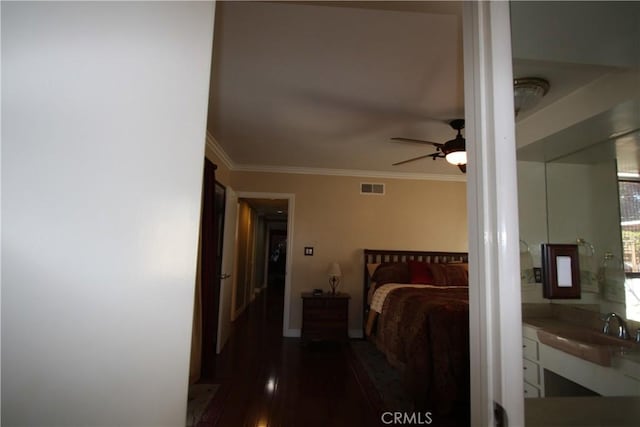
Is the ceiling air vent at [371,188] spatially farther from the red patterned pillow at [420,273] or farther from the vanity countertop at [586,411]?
the vanity countertop at [586,411]

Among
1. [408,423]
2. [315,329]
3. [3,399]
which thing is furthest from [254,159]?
[3,399]

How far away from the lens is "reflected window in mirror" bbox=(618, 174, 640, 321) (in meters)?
1.17

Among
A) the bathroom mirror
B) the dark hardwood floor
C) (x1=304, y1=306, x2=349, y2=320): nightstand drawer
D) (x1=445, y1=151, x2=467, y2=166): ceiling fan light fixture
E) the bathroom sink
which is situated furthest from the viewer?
(x1=304, y1=306, x2=349, y2=320): nightstand drawer

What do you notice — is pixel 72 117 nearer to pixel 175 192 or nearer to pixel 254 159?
pixel 175 192

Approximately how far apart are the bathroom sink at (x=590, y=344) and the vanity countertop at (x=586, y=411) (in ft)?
0.50

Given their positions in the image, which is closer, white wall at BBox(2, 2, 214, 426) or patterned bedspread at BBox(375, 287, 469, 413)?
white wall at BBox(2, 2, 214, 426)

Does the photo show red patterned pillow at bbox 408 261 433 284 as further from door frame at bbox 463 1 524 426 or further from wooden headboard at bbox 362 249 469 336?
door frame at bbox 463 1 524 426

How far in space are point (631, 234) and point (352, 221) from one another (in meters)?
3.28

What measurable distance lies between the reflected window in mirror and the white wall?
1693mm

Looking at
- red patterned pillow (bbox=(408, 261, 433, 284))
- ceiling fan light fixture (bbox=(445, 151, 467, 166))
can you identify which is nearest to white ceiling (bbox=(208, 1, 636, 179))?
ceiling fan light fixture (bbox=(445, 151, 467, 166))

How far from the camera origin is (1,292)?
0.50 meters

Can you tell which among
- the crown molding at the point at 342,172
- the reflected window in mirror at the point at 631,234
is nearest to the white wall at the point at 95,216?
the reflected window in mirror at the point at 631,234

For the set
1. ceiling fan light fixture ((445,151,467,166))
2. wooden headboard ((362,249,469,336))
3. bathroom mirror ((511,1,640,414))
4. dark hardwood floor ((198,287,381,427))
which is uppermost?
ceiling fan light fixture ((445,151,467,166))

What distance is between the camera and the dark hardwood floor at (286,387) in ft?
7.13
